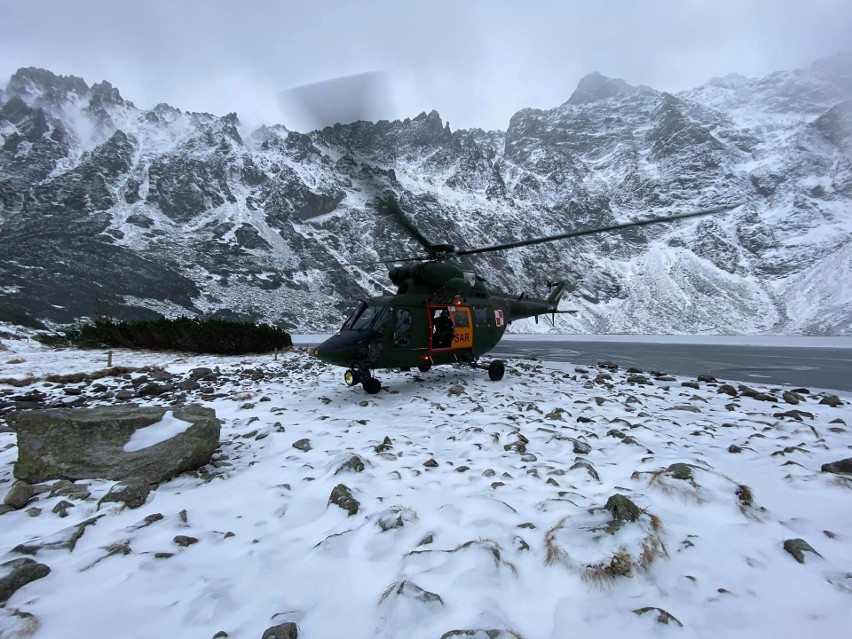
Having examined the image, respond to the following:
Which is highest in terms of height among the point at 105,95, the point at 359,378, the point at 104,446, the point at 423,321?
the point at 105,95

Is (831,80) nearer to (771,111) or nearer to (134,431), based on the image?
(771,111)

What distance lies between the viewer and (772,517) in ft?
9.82

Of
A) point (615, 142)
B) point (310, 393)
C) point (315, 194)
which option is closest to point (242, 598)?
point (310, 393)

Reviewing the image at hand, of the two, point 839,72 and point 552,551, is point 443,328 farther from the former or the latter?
point 839,72

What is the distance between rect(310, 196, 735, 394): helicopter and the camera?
340 inches

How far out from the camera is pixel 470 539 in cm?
278

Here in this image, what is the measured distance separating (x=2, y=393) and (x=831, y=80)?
290 metres

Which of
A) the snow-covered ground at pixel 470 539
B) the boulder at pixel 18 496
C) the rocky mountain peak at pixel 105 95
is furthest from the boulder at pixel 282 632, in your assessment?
the rocky mountain peak at pixel 105 95

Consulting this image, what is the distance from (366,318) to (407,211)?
47.4 meters

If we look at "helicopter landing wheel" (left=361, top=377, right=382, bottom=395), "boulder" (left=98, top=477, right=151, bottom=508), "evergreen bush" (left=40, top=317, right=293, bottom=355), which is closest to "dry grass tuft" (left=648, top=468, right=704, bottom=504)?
"boulder" (left=98, top=477, right=151, bottom=508)

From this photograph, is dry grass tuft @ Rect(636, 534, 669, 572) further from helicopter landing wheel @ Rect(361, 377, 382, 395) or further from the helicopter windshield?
the helicopter windshield

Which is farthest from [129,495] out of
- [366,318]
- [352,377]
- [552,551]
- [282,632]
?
[366,318]

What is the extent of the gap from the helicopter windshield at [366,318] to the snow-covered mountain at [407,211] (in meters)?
64.4

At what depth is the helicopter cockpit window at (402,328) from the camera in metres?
9.40
